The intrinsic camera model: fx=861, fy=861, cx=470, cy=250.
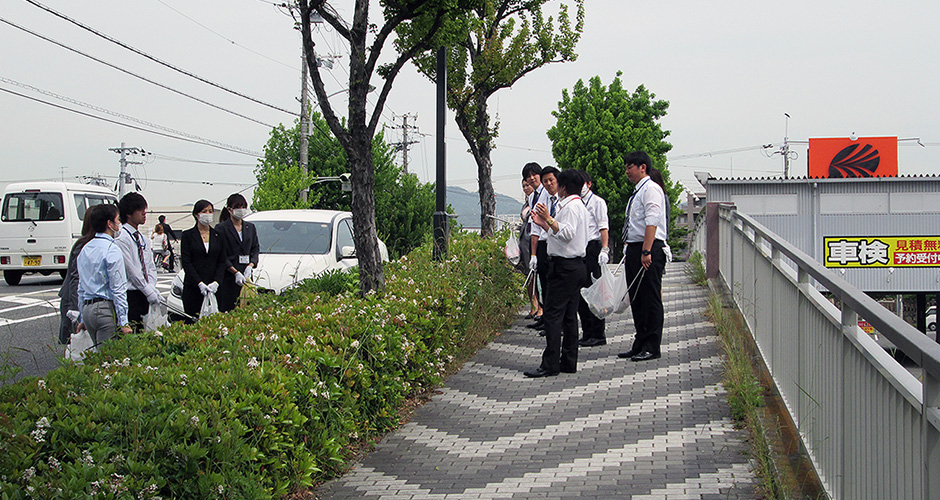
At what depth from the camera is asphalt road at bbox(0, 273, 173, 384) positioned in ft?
26.1

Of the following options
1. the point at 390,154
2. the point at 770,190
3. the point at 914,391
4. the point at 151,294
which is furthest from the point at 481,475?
the point at 770,190

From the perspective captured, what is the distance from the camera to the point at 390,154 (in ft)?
102

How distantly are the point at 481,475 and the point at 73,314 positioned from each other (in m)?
3.54

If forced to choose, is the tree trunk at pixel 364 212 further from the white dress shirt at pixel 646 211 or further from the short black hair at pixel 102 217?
the white dress shirt at pixel 646 211

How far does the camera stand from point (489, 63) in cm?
1633

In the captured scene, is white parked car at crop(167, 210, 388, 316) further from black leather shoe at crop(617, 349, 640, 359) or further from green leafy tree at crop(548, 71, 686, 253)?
green leafy tree at crop(548, 71, 686, 253)

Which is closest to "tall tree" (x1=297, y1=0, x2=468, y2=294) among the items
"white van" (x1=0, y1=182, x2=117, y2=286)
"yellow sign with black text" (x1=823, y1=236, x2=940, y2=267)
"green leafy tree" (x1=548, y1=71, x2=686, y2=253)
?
"white van" (x1=0, y1=182, x2=117, y2=286)

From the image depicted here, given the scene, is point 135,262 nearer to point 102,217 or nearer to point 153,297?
point 153,297

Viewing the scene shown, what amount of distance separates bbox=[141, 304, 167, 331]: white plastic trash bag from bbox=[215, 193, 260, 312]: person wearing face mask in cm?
125

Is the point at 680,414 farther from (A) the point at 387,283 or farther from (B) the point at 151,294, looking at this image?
(B) the point at 151,294

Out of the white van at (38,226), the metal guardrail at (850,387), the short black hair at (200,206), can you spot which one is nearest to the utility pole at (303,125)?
the white van at (38,226)

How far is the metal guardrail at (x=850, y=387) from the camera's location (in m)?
2.37

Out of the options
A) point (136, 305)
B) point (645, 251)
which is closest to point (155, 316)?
point (136, 305)

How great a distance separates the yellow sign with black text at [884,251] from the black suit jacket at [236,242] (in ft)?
96.6
